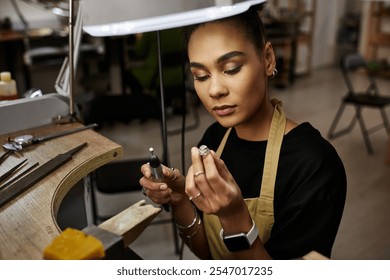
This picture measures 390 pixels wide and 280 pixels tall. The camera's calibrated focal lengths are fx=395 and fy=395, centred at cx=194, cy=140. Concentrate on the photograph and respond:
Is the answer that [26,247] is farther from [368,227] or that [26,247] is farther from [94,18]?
[368,227]

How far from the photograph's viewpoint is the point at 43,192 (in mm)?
761

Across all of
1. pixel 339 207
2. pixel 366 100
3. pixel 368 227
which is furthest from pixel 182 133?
pixel 366 100

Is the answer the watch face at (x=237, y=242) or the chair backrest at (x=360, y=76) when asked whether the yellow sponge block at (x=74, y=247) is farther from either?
the chair backrest at (x=360, y=76)

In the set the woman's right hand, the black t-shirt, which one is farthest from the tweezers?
the black t-shirt

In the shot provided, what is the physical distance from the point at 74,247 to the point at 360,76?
5.95 feet

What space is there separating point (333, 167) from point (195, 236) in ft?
1.18

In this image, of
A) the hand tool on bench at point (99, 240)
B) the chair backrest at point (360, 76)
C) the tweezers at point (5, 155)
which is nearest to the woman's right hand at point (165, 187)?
the hand tool on bench at point (99, 240)

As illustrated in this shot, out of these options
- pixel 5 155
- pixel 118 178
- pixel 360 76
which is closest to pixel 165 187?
pixel 5 155

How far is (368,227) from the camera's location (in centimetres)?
113

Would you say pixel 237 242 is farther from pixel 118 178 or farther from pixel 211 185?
pixel 118 178

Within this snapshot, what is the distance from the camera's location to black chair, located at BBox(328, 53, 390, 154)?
1.30 metres
